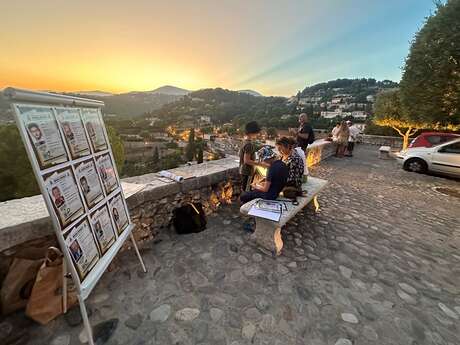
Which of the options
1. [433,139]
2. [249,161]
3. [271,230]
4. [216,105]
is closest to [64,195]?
[271,230]


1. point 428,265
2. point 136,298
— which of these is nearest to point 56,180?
point 136,298

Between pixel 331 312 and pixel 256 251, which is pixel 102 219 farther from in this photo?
pixel 331 312

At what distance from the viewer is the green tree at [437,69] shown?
7.75 m

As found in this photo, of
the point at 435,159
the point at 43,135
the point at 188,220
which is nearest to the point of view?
the point at 43,135

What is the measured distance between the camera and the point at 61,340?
5.79 feet

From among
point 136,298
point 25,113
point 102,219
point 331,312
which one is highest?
point 25,113

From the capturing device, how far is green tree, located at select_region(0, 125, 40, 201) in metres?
15.1

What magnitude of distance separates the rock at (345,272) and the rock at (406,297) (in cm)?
48

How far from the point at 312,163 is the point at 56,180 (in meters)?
9.05

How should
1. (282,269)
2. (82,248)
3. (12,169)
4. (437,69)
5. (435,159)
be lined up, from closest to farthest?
(82,248) → (282,269) → (435,159) → (437,69) → (12,169)

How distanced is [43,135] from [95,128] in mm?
665

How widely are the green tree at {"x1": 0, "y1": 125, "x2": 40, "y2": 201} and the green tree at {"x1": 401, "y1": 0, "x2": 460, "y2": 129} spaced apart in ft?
75.7

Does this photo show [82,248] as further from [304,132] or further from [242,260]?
[304,132]

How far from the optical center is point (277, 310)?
2.11m
